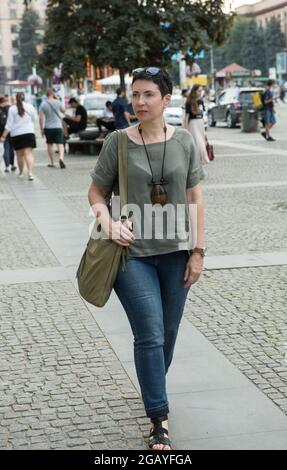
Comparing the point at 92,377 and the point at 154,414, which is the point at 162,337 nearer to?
the point at 154,414

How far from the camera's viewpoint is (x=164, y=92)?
376cm

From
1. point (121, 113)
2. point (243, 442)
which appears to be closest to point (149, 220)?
point (243, 442)

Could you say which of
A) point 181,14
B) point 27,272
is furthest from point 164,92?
point 181,14

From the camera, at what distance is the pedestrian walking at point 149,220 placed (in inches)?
145

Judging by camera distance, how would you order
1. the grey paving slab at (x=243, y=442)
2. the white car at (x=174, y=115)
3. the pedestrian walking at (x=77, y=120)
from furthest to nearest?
the white car at (x=174, y=115), the pedestrian walking at (x=77, y=120), the grey paving slab at (x=243, y=442)

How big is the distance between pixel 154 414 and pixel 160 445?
142mm

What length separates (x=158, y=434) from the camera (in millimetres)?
3770

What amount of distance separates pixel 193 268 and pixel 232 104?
30521mm

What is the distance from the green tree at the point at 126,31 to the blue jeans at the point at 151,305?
18546mm

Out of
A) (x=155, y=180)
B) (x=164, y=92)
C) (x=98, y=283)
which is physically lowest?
(x=98, y=283)

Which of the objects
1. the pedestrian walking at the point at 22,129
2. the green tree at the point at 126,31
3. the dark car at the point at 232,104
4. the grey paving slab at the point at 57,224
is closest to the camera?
the grey paving slab at the point at 57,224

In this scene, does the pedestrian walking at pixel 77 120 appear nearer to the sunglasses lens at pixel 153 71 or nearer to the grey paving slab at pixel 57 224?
the grey paving slab at pixel 57 224

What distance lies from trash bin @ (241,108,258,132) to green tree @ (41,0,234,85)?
6473 millimetres

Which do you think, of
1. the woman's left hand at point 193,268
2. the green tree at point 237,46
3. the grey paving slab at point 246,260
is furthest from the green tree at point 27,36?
the woman's left hand at point 193,268
